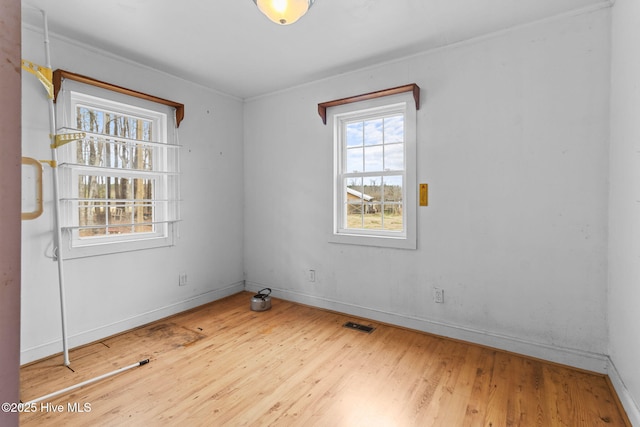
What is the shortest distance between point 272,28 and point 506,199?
7.61ft

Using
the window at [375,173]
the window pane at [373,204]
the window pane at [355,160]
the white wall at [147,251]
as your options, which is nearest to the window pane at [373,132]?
the window at [375,173]

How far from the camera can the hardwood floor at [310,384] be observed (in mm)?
1861

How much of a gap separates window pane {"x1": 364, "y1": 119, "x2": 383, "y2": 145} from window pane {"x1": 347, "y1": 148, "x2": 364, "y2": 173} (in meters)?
0.13

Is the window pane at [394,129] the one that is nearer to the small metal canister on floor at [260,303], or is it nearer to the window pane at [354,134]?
the window pane at [354,134]

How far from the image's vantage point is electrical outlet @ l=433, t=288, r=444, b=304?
2.88 metres

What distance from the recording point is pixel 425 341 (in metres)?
2.80

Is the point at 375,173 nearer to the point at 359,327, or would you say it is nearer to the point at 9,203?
the point at 359,327

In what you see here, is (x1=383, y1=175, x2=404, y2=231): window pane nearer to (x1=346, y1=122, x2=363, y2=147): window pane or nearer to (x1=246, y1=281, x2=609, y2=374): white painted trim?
(x1=346, y1=122, x2=363, y2=147): window pane

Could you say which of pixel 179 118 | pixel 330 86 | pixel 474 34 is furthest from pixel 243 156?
pixel 474 34

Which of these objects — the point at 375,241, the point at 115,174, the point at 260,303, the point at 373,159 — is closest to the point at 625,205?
the point at 375,241

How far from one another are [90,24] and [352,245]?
292 centimetres

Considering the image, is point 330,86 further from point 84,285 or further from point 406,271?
point 84,285

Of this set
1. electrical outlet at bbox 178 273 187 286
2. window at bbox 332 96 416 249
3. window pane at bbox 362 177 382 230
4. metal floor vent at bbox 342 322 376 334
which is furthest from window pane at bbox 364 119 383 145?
electrical outlet at bbox 178 273 187 286

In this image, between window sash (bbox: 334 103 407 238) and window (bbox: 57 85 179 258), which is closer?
window (bbox: 57 85 179 258)
